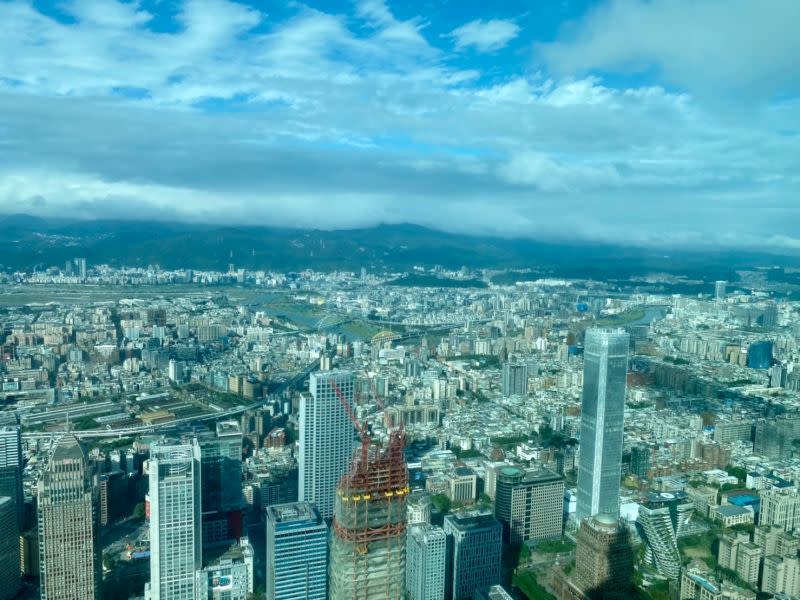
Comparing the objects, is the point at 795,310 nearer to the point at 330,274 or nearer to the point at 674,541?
the point at 674,541

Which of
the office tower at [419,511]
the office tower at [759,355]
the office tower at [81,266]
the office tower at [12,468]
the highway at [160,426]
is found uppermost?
the office tower at [81,266]

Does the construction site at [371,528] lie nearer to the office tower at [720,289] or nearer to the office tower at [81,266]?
the office tower at [720,289]

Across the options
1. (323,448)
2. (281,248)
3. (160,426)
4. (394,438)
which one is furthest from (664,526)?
(281,248)

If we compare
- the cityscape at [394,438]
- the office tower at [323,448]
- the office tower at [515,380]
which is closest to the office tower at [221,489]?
the cityscape at [394,438]

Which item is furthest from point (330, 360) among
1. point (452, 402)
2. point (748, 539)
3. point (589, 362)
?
point (748, 539)

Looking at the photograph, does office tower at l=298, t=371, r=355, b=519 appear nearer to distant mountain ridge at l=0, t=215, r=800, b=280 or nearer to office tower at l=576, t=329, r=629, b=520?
office tower at l=576, t=329, r=629, b=520

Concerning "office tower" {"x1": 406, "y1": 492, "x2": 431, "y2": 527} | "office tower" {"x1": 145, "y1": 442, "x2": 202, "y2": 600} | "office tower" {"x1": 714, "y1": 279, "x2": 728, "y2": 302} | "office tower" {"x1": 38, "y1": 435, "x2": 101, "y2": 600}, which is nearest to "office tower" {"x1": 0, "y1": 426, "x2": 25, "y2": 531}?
"office tower" {"x1": 38, "y1": 435, "x2": 101, "y2": 600}
